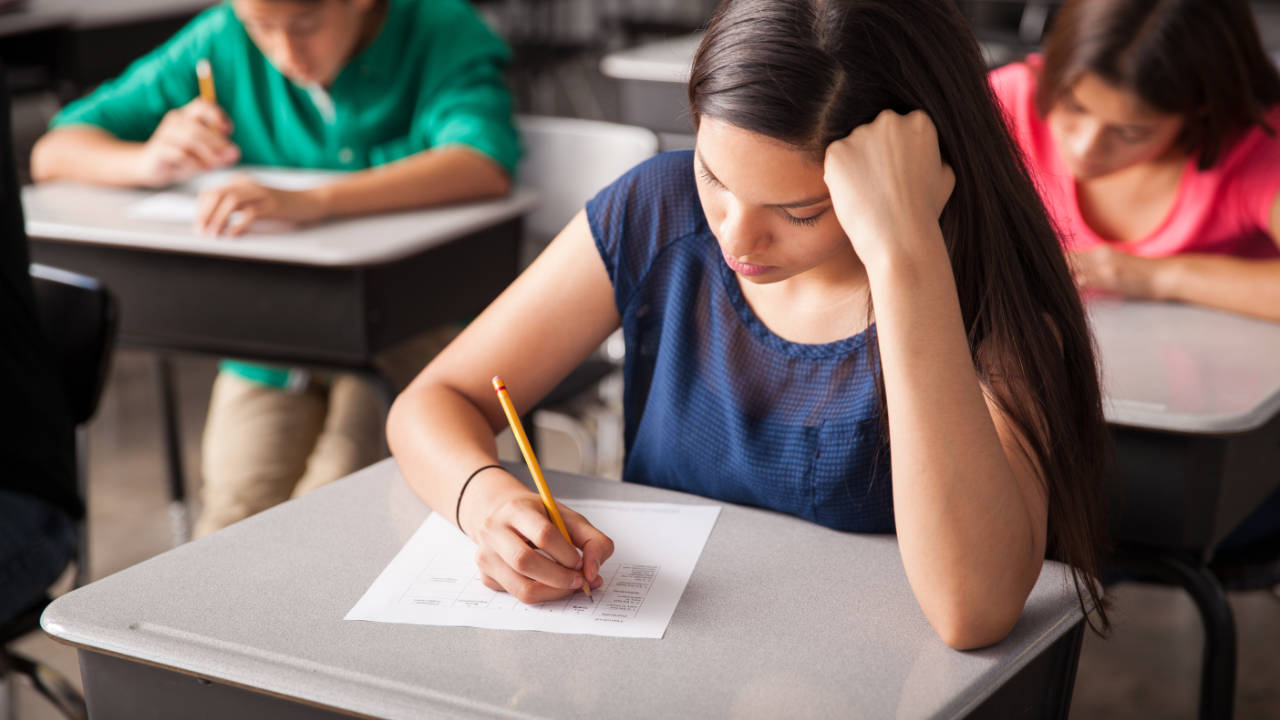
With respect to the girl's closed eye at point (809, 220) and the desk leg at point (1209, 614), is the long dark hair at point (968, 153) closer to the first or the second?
the girl's closed eye at point (809, 220)

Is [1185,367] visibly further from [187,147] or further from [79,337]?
[187,147]

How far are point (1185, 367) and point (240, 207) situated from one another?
1.33 meters

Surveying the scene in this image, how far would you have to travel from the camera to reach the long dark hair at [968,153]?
3.24ft

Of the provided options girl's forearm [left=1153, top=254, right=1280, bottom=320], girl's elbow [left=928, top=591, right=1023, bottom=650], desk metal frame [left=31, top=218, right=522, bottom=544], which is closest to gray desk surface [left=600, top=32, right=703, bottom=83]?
desk metal frame [left=31, top=218, right=522, bottom=544]

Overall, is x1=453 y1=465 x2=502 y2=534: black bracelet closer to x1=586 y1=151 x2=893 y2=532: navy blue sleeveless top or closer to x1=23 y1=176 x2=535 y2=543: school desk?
x1=586 y1=151 x2=893 y2=532: navy blue sleeveless top

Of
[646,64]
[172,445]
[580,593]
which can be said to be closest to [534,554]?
[580,593]

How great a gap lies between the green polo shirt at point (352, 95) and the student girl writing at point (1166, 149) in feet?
3.03

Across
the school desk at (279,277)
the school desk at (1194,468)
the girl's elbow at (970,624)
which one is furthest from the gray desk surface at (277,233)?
the girl's elbow at (970,624)

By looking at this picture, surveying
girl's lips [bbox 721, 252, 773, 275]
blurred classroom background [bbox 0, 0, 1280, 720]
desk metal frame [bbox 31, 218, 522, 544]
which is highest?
girl's lips [bbox 721, 252, 773, 275]

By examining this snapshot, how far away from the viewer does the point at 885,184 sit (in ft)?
3.22

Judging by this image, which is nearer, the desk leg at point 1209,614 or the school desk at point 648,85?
the desk leg at point 1209,614

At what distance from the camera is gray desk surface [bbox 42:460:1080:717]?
84cm

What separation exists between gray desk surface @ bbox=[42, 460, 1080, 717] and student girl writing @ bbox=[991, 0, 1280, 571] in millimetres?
770

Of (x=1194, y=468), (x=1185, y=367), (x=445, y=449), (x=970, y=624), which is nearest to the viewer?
(x=970, y=624)
